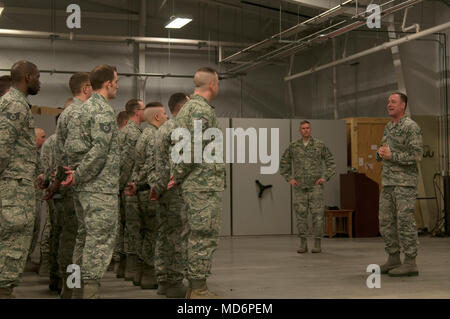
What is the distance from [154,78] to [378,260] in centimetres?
759

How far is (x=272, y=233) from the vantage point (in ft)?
36.3

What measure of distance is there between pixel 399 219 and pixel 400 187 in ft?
1.04

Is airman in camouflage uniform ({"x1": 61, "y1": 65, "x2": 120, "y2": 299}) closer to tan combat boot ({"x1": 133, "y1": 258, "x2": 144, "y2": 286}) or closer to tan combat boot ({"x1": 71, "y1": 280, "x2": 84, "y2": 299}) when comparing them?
tan combat boot ({"x1": 71, "y1": 280, "x2": 84, "y2": 299})

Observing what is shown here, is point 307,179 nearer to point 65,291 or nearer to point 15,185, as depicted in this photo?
point 65,291

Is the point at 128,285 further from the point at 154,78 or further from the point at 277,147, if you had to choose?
the point at 154,78

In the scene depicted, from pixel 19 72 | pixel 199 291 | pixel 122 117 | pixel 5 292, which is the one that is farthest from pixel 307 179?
pixel 5 292

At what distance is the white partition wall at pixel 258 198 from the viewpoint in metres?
10.9

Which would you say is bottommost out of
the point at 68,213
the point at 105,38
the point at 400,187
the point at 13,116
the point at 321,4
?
the point at 68,213

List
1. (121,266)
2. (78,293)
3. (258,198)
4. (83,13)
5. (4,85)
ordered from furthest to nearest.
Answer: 1. (83,13)
2. (258,198)
3. (121,266)
4. (4,85)
5. (78,293)

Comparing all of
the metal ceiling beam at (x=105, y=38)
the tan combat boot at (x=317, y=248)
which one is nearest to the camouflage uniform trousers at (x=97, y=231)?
the tan combat boot at (x=317, y=248)

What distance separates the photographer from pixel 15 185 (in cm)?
405

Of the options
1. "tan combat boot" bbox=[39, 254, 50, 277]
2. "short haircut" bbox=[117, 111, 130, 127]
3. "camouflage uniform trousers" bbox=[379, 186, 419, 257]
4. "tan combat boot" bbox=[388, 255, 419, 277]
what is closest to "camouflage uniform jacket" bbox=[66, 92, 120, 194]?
"short haircut" bbox=[117, 111, 130, 127]
